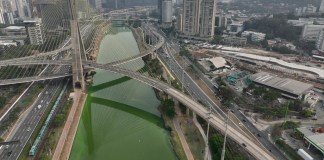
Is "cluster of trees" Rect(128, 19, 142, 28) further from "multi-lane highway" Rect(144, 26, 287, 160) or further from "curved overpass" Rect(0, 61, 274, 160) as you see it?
"curved overpass" Rect(0, 61, 274, 160)

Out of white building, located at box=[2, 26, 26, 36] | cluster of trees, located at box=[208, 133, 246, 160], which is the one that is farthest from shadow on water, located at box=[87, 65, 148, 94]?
white building, located at box=[2, 26, 26, 36]

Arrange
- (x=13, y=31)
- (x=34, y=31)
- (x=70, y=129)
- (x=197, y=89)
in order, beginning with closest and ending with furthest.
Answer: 1. (x=70, y=129)
2. (x=197, y=89)
3. (x=34, y=31)
4. (x=13, y=31)

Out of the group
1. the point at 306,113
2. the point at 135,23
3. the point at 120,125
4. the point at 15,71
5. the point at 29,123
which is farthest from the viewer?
the point at 135,23

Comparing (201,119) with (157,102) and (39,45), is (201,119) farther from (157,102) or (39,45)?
(39,45)

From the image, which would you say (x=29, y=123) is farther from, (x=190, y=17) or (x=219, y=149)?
(x=190, y=17)

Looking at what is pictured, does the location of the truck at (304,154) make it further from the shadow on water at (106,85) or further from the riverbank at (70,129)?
the shadow on water at (106,85)

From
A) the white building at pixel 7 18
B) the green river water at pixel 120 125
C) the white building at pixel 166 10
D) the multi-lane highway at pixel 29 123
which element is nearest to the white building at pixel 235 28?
the white building at pixel 166 10

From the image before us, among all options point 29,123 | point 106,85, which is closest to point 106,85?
point 106,85

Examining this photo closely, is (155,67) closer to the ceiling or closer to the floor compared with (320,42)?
closer to the floor
